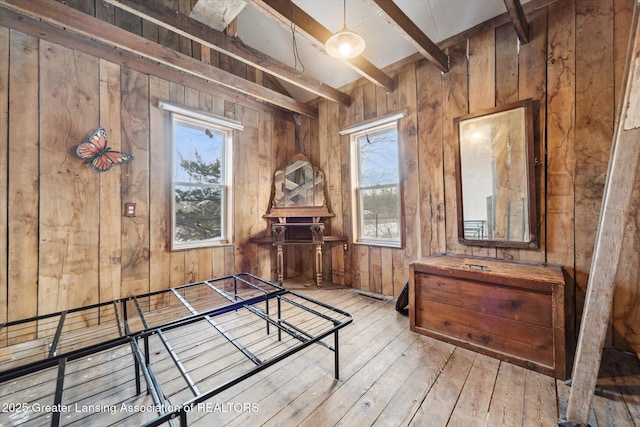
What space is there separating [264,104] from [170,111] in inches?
50.0

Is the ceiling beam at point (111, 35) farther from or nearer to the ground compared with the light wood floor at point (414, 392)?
farther from the ground

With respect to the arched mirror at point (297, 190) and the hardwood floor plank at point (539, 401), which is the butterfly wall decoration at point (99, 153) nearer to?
the arched mirror at point (297, 190)

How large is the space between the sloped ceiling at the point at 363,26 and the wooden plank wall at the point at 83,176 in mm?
657

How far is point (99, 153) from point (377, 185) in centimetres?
289

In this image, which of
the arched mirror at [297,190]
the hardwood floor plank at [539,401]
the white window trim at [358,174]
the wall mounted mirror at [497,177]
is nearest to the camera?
the hardwood floor plank at [539,401]

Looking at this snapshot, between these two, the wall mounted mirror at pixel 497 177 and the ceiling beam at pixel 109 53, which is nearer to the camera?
the ceiling beam at pixel 109 53

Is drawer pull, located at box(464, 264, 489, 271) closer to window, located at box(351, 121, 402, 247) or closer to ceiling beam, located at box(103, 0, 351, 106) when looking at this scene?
window, located at box(351, 121, 402, 247)

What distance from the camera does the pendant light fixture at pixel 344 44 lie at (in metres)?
1.68

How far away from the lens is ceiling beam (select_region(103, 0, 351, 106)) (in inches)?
70.7

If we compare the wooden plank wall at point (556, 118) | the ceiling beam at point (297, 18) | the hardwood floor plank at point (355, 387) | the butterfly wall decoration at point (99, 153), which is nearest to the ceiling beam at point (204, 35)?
the ceiling beam at point (297, 18)

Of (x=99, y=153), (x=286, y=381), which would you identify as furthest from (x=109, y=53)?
(x=286, y=381)

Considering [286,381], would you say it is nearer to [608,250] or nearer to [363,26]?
[608,250]

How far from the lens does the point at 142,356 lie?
5.83 feet

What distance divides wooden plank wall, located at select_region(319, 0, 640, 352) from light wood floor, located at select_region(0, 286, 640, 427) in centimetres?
76
